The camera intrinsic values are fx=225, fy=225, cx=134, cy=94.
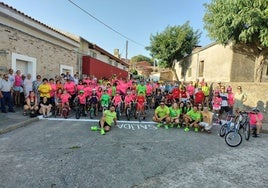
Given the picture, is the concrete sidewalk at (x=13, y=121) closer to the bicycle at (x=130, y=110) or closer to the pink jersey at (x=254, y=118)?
the pink jersey at (x=254, y=118)

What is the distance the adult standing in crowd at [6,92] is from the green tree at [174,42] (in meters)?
22.9

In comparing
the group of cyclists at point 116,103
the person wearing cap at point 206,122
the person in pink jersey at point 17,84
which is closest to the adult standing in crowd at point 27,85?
the group of cyclists at point 116,103

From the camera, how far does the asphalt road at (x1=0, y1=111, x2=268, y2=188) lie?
4.07m

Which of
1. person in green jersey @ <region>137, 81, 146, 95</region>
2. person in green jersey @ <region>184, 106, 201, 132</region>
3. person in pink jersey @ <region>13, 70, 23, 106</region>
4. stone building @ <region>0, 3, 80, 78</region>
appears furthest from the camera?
person in green jersey @ <region>137, 81, 146, 95</region>

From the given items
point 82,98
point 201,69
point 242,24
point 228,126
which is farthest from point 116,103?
point 201,69

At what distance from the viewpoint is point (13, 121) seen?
7.72m

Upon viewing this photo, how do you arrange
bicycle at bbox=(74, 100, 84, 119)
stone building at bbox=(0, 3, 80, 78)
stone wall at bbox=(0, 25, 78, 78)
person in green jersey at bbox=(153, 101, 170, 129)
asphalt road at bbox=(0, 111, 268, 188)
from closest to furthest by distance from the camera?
1. asphalt road at bbox=(0, 111, 268, 188)
2. stone building at bbox=(0, 3, 80, 78)
3. stone wall at bbox=(0, 25, 78, 78)
4. person in green jersey at bbox=(153, 101, 170, 129)
5. bicycle at bbox=(74, 100, 84, 119)

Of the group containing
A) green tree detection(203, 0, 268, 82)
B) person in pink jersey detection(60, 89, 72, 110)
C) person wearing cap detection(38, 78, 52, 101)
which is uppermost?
green tree detection(203, 0, 268, 82)

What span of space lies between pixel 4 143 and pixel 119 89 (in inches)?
253

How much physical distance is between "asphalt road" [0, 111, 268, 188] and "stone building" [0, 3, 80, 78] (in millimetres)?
3828

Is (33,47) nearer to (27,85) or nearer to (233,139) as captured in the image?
(27,85)

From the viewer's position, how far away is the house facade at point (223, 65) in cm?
1839

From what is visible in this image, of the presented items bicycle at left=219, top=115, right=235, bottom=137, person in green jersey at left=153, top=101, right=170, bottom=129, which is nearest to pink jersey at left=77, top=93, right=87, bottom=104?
person in green jersey at left=153, top=101, right=170, bottom=129

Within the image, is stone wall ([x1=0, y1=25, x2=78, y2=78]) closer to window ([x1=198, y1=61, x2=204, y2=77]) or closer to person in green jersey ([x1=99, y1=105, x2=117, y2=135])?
person in green jersey ([x1=99, y1=105, x2=117, y2=135])
